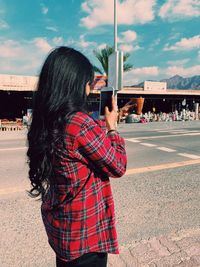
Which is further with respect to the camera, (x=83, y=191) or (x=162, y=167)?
(x=162, y=167)

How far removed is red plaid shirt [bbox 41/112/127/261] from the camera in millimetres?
1246

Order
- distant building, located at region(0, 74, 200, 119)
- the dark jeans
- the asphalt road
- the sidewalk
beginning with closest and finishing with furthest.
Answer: the dark jeans
the sidewalk
the asphalt road
distant building, located at region(0, 74, 200, 119)

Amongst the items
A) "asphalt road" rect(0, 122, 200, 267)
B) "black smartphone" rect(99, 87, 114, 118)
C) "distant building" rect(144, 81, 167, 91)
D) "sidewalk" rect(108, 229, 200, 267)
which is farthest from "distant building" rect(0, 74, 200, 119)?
"black smartphone" rect(99, 87, 114, 118)

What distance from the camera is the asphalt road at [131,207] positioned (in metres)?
2.96

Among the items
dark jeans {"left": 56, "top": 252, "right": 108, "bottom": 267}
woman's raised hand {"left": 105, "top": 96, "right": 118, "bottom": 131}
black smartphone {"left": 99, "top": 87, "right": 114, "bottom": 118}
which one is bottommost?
dark jeans {"left": 56, "top": 252, "right": 108, "bottom": 267}

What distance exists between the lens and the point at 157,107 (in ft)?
99.3

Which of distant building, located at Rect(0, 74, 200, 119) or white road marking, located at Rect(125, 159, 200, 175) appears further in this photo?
distant building, located at Rect(0, 74, 200, 119)

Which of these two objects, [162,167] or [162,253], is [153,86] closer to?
[162,167]

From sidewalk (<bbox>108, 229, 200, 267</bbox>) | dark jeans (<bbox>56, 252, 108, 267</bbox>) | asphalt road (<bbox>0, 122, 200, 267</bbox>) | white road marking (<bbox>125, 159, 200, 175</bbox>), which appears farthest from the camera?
white road marking (<bbox>125, 159, 200, 175</bbox>)

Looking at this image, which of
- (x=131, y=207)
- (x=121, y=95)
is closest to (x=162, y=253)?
(x=131, y=207)

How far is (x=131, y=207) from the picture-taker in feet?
13.3

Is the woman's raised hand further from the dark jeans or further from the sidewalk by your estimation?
the sidewalk

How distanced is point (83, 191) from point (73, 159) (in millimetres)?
171

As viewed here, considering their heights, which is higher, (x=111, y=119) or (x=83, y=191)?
(x=111, y=119)
